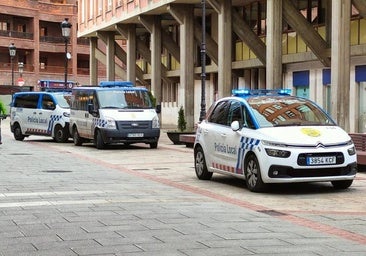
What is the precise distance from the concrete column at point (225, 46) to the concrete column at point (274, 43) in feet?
15.1

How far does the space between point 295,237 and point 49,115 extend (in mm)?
21918

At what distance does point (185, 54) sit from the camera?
125 feet

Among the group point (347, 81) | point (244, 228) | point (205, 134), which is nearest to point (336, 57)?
point (347, 81)

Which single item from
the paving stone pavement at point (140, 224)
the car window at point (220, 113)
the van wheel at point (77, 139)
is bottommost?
the paving stone pavement at point (140, 224)

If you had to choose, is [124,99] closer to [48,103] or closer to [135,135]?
[135,135]

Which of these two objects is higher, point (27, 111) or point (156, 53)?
point (156, 53)

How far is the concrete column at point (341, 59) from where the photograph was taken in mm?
24391

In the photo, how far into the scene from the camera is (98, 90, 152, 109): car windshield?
23594mm

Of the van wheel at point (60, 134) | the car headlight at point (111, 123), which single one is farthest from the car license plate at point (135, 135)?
the van wheel at point (60, 134)

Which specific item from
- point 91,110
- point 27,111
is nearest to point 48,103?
point 27,111

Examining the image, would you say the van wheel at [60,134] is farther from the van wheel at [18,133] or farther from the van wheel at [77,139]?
the van wheel at [18,133]

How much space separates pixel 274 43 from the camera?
29.7m

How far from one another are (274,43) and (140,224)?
2261 centimetres

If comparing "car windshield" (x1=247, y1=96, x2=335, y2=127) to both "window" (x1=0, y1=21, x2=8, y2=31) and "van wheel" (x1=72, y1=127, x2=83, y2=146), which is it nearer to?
"van wheel" (x1=72, y1=127, x2=83, y2=146)
